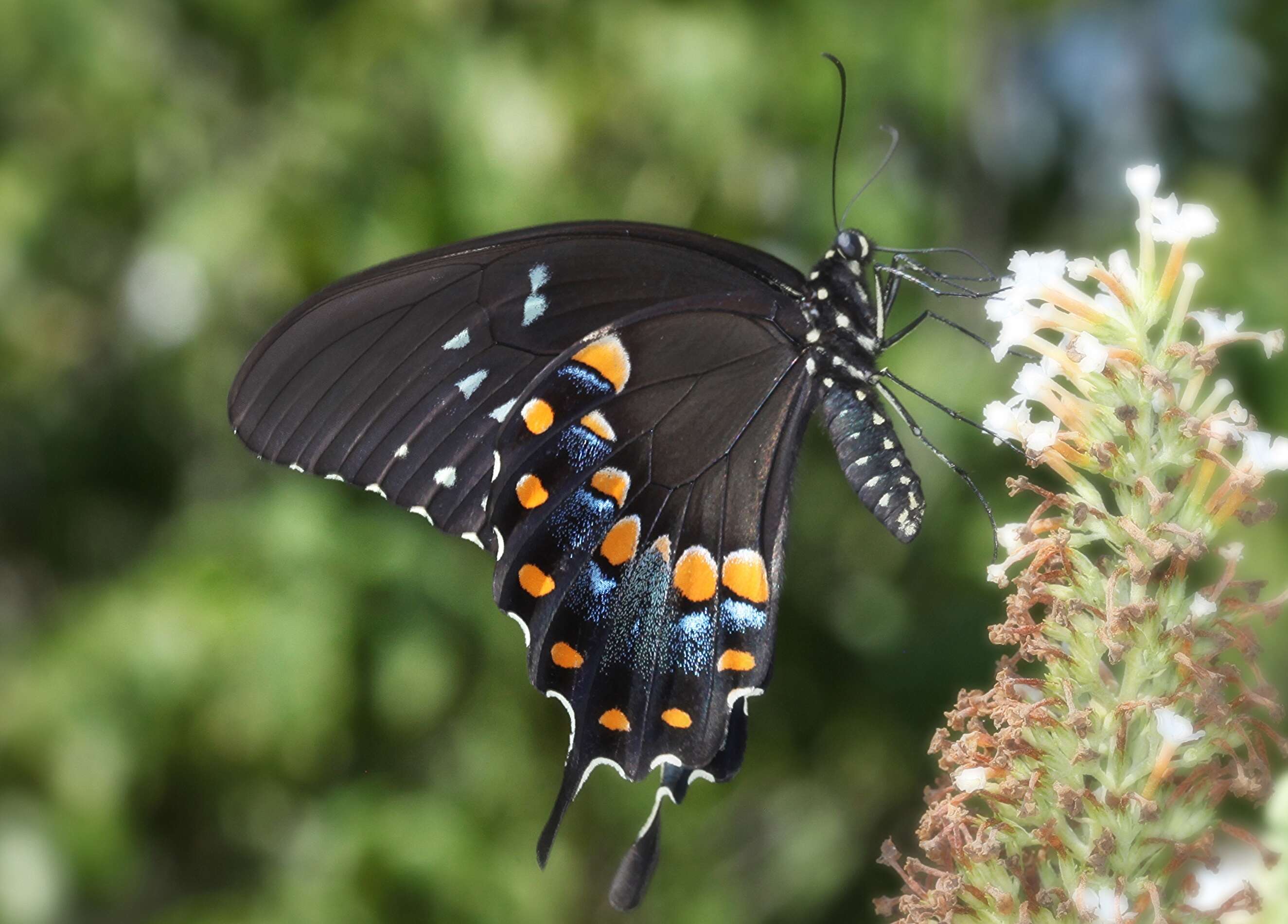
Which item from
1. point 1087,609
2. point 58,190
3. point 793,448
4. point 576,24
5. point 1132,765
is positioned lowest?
point 1132,765

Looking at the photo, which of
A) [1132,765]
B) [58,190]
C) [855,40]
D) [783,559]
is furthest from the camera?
[58,190]

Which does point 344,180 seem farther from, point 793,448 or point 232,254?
point 793,448

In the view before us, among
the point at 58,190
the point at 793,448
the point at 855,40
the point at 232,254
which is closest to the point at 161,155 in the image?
the point at 58,190

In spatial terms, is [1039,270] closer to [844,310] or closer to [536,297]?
[844,310]

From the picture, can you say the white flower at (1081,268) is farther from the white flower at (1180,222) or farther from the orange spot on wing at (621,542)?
the orange spot on wing at (621,542)

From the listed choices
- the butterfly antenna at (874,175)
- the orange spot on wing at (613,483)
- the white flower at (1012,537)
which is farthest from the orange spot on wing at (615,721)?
the butterfly antenna at (874,175)

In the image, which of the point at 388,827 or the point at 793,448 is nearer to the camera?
the point at 793,448

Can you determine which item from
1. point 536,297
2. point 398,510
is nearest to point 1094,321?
point 536,297
